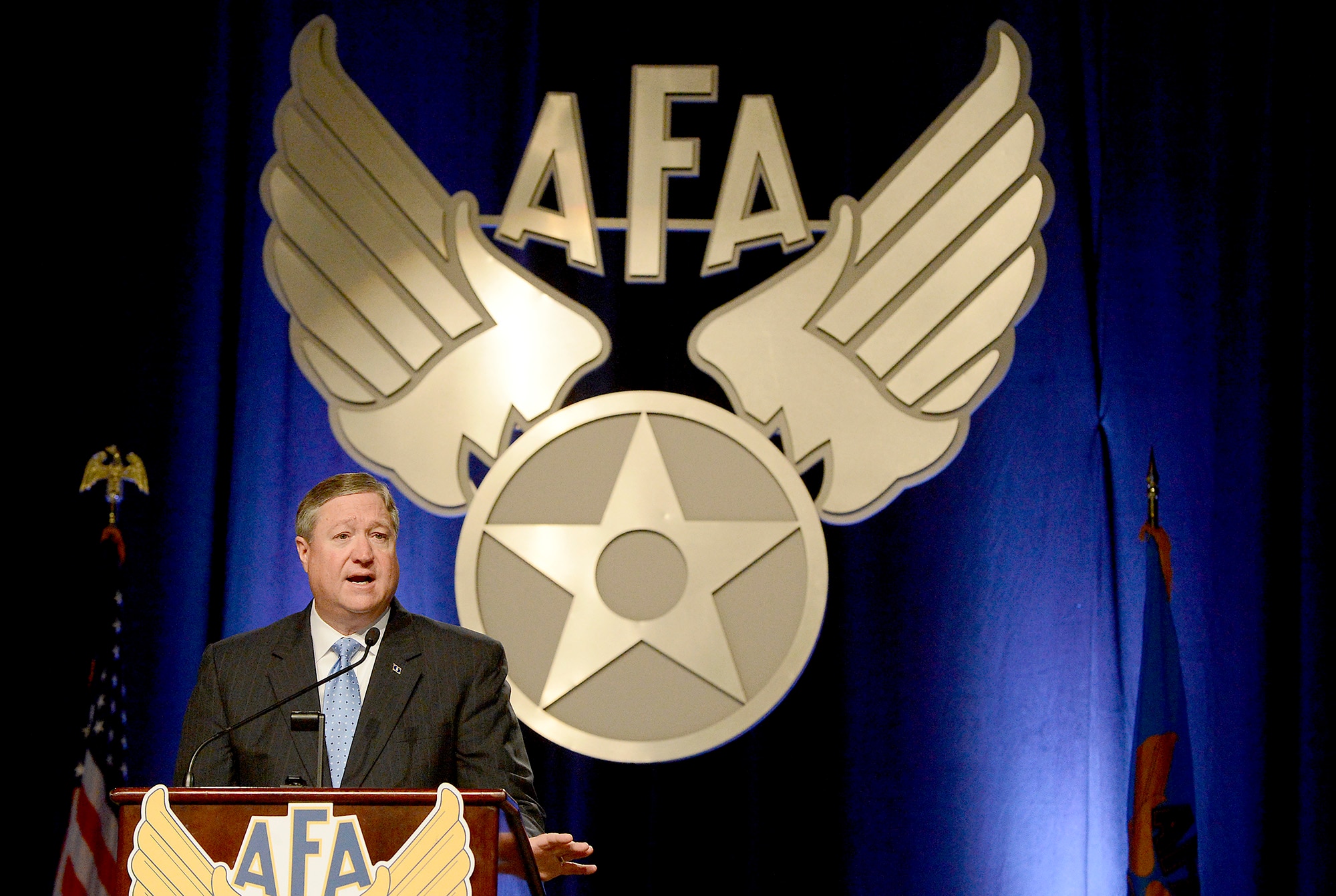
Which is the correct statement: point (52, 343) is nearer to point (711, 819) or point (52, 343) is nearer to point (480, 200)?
point (480, 200)

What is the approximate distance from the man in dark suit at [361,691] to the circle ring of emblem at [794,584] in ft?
4.42

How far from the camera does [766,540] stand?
3.90 meters

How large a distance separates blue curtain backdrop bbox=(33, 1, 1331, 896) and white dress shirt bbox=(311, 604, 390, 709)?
1.48m

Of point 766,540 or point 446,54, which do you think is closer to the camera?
point 766,540

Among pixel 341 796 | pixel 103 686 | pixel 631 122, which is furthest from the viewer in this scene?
pixel 631 122

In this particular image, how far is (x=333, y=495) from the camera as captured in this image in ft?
8.20

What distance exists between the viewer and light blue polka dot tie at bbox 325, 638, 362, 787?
2293 mm

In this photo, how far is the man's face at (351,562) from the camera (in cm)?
242

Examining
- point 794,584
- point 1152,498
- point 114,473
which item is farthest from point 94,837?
point 1152,498

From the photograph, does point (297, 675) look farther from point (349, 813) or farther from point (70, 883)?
point (70, 883)

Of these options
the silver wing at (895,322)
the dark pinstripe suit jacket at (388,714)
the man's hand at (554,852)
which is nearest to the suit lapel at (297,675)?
the dark pinstripe suit jacket at (388,714)

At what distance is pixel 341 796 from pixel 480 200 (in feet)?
8.70

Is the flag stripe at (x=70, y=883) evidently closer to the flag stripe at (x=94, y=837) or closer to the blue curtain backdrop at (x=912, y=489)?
the flag stripe at (x=94, y=837)

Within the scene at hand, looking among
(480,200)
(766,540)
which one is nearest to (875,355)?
(766,540)
